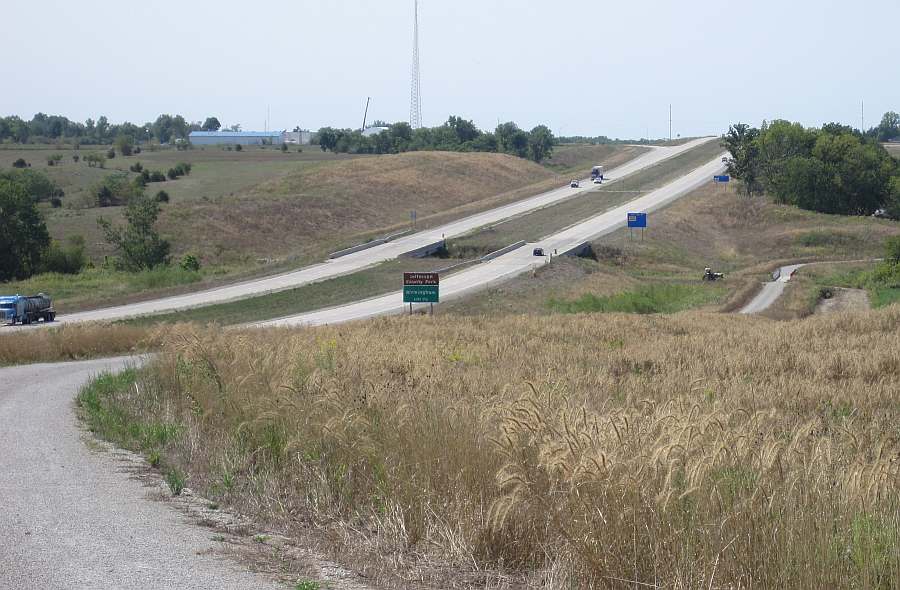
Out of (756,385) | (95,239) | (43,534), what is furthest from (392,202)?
(43,534)

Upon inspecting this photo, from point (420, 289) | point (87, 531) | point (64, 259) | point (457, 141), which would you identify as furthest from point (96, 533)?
point (457, 141)

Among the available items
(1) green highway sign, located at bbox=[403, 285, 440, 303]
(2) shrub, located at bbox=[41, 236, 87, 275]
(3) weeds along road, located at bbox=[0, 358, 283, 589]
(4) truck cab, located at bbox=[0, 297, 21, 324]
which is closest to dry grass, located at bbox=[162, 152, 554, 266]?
(2) shrub, located at bbox=[41, 236, 87, 275]

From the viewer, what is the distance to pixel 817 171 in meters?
116

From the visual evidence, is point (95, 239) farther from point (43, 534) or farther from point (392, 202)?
point (43, 534)

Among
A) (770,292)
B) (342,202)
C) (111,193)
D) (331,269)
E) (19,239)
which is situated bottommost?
(770,292)

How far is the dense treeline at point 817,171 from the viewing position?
4552 inches

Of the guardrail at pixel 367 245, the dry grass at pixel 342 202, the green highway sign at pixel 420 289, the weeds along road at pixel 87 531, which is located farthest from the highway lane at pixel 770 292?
the weeds along road at pixel 87 531

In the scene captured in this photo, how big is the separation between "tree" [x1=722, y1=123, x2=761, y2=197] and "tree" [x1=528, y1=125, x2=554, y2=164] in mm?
57083

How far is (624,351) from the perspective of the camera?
2311 cm

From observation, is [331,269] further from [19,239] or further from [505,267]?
[19,239]

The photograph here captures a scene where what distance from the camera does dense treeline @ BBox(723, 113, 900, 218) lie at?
116 metres

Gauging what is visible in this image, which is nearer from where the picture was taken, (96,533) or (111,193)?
(96,533)

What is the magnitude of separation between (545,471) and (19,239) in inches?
3016

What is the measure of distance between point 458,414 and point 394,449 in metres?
0.81
